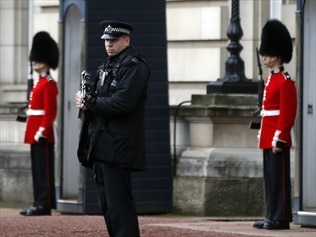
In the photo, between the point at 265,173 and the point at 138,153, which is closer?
the point at 138,153

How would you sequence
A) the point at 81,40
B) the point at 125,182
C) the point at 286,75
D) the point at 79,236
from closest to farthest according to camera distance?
the point at 125,182
the point at 79,236
the point at 286,75
the point at 81,40

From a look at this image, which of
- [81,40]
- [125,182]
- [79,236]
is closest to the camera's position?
[125,182]

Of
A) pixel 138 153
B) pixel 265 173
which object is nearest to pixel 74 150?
pixel 265 173

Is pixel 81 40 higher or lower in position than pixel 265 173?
higher

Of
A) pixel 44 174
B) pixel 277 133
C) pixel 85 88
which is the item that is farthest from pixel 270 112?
pixel 44 174

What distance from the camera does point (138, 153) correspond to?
35.5 feet

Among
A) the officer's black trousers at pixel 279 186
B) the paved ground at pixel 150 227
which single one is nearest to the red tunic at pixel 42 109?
the paved ground at pixel 150 227

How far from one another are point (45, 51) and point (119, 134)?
6.45 meters

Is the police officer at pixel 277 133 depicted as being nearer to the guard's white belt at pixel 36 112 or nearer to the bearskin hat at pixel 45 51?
the guard's white belt at pixel 36 112

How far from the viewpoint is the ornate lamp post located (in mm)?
16609

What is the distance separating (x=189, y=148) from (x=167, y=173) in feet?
1.87

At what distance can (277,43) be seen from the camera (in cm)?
1416

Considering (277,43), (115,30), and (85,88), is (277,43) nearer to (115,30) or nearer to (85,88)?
(115,30)

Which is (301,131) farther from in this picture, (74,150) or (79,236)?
(74,150)
